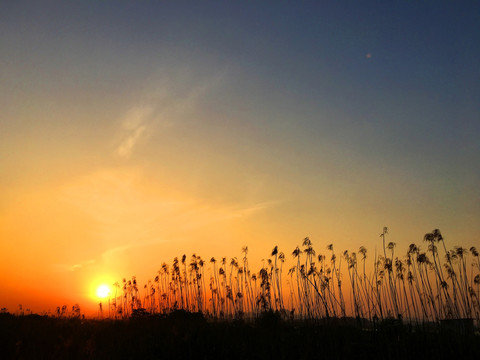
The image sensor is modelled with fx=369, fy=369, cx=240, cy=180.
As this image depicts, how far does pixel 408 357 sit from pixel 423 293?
62.0 feet

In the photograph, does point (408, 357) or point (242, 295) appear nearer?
point (408, 357)

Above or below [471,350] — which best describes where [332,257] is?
above

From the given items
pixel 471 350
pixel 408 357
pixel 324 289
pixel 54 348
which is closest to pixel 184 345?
pixel 54 348

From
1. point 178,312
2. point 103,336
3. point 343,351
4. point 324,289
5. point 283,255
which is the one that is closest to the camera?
point 343,351

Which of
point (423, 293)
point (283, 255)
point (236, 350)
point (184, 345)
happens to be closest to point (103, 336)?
point (184, 345)

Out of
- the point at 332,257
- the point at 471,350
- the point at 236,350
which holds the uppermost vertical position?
the point at 332,257

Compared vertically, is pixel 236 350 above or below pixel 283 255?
below

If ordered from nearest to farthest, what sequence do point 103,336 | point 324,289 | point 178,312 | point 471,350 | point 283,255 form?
point 471,350
point 103,336
point 178,312
point 324,289
point 283,255

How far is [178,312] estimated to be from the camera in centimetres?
2828

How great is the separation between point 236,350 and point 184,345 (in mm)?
1844

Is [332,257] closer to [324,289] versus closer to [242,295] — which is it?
[324,289]

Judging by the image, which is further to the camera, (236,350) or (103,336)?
(103,336)

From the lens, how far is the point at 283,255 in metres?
34.6

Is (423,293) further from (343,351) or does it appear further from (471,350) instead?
(343,351)
